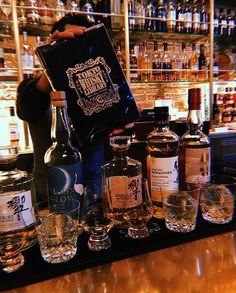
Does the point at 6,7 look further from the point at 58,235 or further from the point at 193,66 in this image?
the point at 58,235

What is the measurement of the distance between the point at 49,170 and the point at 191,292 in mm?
334

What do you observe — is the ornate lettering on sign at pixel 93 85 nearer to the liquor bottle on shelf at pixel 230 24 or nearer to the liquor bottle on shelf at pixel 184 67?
the liquor bottle on shelf at pixel 184 67

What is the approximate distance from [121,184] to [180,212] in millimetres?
140

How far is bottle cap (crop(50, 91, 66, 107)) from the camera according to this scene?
0.52m

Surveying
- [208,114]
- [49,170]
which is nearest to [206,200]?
[49,170]

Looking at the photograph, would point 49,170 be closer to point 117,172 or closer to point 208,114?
point 117,172

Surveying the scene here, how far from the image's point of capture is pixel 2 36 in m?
2.03

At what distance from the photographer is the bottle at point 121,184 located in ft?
1.92

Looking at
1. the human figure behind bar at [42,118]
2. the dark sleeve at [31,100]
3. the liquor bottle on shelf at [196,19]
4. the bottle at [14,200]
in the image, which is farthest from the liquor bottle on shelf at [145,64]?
Answer: the bottle at [14,200]

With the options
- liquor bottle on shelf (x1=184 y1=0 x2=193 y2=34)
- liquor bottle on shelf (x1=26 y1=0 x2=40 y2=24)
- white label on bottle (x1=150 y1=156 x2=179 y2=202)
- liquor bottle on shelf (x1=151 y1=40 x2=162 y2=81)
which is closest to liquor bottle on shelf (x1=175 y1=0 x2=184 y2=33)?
liquor bottle on shelf (x1=184 y1=0 x2=193 y2=34)

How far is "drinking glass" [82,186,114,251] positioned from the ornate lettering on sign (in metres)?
0.20

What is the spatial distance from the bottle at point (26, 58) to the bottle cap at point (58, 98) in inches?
65.8

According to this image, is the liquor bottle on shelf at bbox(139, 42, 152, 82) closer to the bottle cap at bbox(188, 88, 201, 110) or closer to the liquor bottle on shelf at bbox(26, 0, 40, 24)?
the liquor bottle on shelf at bbox(26, 0, 40, 24)

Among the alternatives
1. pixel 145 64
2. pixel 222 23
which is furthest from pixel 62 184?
pixel 222 23
